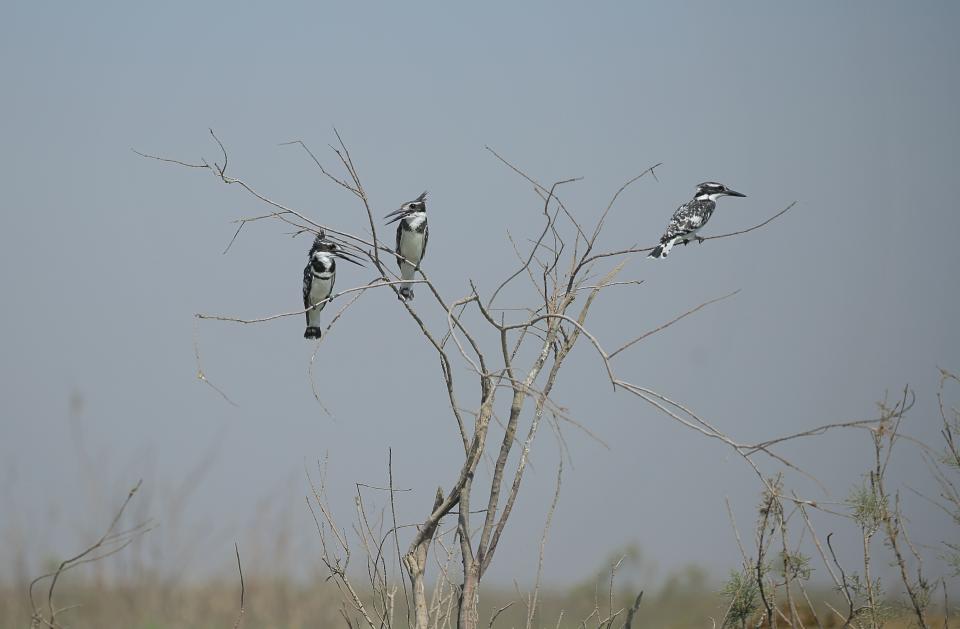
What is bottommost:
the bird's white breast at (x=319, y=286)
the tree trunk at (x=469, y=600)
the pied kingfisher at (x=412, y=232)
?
the tree trunk at (x=469, y=600)

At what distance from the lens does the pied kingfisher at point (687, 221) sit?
6129mm

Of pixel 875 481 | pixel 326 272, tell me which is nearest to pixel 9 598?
pixel 326 272

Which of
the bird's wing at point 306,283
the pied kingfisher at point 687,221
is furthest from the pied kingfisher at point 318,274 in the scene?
the pied kingfisher at point 687,221

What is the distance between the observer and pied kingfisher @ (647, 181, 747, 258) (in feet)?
20.1

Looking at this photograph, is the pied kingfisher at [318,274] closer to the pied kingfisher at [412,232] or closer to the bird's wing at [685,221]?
the pied kingfisher at [412,232]

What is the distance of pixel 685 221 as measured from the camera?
6.21 m

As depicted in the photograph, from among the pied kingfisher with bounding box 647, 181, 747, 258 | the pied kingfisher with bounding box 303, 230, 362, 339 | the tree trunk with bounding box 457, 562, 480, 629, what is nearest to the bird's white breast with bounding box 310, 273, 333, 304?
the pied kingfisher with bounding box 303, 230, 362, 339

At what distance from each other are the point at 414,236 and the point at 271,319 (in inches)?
134

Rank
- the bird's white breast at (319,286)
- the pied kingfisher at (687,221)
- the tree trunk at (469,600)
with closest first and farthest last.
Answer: the tree trunk at (469,600)
the pied kingfisher at (687,221)
the bird's white breast at (319,286)

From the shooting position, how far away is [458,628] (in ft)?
9.46

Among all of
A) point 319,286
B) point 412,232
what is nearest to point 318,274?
point 319,286

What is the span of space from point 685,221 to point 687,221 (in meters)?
0.02

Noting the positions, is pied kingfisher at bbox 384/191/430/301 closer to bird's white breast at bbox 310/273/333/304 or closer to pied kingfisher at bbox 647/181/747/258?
bird's white breast at bbox 310/273/333/304

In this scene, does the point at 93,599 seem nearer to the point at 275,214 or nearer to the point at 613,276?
the point at 275,214
